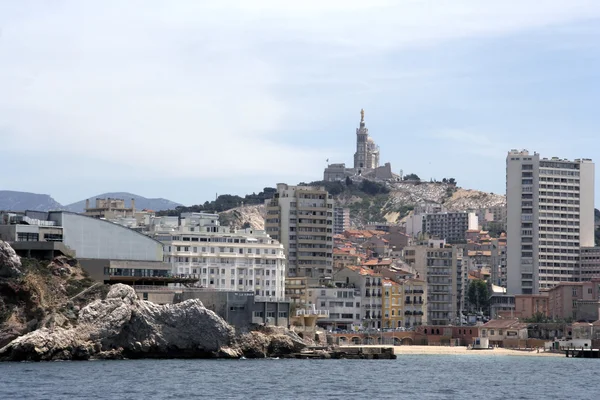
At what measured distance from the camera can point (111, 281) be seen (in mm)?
126750

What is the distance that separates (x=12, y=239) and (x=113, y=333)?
18.1 m

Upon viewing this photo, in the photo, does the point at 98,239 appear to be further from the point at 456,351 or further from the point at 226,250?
the point at 456,351

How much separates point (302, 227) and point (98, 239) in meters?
63.6

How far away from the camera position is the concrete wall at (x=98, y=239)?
13112 centimetres

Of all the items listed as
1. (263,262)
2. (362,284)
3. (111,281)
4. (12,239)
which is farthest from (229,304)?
(362,284)

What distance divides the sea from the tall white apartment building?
1306 inches

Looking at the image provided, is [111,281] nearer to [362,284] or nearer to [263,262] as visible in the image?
[263,262]

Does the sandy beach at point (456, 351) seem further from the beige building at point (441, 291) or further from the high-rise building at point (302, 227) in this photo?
the high-rise building at point (302, 227)

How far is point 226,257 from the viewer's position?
161 meters

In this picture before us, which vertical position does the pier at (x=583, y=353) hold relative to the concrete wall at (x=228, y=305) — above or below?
below

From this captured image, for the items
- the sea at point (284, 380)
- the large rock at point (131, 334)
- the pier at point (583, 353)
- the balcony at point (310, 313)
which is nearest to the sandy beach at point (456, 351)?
the pier at point (583, 353)

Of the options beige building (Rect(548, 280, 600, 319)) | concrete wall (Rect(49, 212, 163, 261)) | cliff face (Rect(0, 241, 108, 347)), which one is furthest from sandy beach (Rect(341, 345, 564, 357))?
cliff face (Rect(0, 241, 108, 347))

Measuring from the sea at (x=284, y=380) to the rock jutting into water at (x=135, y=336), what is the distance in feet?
8.42

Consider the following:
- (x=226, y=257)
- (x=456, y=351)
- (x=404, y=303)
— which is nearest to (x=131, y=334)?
(x=226, y=257)
